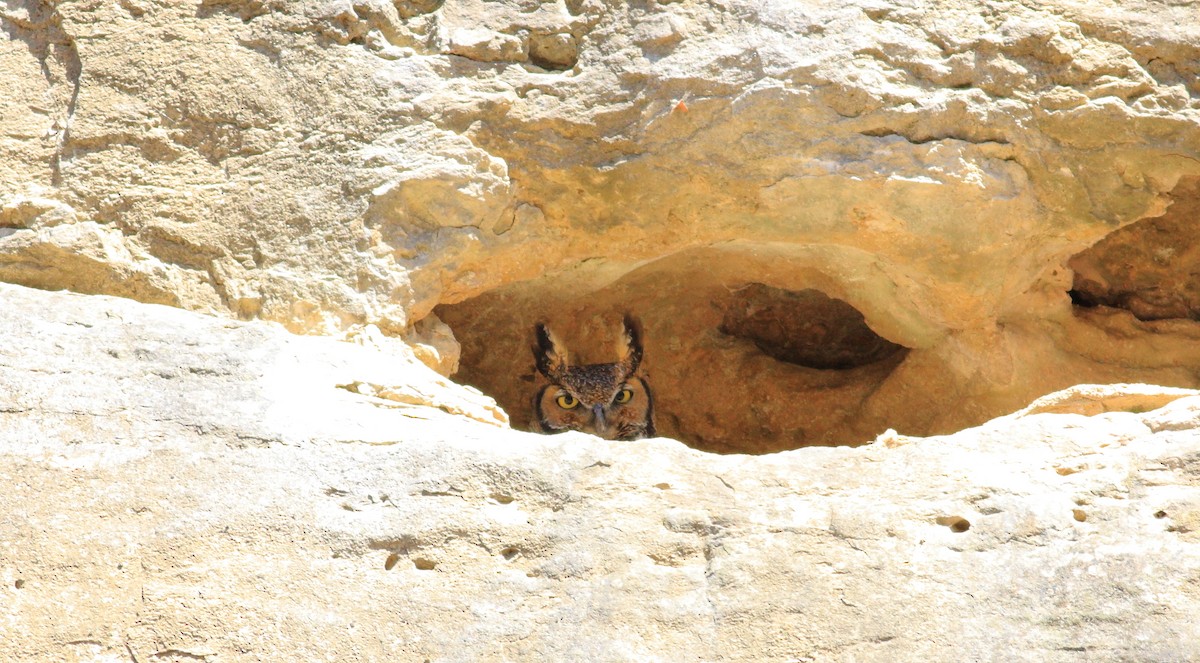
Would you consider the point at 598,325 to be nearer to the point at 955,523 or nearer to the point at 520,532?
the point at 520,532

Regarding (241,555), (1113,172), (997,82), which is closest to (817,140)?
(997,82)

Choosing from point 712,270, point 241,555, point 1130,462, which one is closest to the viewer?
point 241,555

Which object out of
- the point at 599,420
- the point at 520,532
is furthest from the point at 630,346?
the point at 520,532

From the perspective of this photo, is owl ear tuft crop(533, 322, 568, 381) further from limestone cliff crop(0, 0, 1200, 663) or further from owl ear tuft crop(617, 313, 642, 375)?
owl ear tuft crop(617, 313, 642, 375)

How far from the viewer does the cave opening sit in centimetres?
432

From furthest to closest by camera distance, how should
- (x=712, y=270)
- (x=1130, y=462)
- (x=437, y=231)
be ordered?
(x=712, y=270), (x=437, y=231), (x=1130, y=462)

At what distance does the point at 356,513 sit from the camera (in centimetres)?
239

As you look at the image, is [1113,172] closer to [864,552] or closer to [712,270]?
[712,270]

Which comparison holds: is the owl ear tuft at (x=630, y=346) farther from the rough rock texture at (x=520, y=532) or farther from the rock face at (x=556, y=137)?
the rough rock texture at (x=520, y=532)

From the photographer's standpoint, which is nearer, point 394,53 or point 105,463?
point 105,463

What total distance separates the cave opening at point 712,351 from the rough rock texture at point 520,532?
5.36 feet

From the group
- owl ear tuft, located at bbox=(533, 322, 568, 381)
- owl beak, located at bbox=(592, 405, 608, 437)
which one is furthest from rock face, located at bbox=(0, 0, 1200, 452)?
owl beak, located at bbox=(592, 405, 608, 437)

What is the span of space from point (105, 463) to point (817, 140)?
6.71 ft

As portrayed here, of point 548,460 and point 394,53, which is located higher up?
point 394,53
